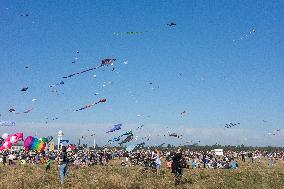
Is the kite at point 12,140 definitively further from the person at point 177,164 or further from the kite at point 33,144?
the person at point 177,164

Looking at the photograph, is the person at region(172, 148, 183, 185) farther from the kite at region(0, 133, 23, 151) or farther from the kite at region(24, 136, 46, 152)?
the kite at region(0, 133, 23, 151)

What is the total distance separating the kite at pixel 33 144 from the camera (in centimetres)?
4591

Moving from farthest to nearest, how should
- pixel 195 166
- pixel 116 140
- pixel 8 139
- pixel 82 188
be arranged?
1. pixel 8 139
2. pixel 195 166
3. pixel 116 140
4. pixel 82 188

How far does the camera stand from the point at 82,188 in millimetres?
13578

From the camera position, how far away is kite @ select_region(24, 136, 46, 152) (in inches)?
1807

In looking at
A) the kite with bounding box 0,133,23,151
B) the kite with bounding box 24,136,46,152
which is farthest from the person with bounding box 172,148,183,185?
the kite with bounding box 0,133,23,151

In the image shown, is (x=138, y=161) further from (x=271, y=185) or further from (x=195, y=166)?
(x=271, y=185)

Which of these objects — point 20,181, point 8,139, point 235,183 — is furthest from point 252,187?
point 8,139

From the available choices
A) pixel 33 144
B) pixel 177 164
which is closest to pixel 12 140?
pixel 33 144

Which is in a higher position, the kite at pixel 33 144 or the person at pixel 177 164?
the kite at pixel 33 144

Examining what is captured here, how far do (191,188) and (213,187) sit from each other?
3.33 feet

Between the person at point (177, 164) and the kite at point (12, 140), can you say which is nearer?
the person at point (177, 164)

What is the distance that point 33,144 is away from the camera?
46250mm

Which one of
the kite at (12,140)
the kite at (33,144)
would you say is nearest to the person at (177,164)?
the kite at (33,144)
